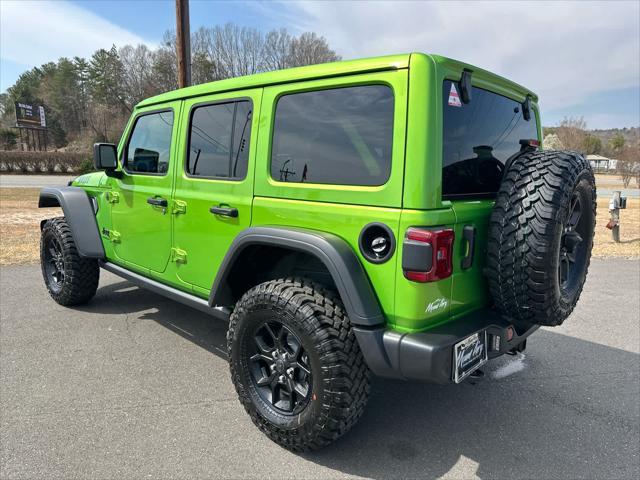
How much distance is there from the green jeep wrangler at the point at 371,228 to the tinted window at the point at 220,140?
14 millimetres

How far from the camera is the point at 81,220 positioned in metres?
4.24

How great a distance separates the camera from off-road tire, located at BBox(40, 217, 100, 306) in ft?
14.3

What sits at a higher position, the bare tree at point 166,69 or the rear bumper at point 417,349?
the bare tree at point 166,69

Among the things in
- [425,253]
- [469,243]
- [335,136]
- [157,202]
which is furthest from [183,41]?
[425,253]

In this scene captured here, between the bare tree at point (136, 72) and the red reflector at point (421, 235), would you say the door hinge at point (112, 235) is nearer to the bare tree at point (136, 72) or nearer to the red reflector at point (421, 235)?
the red reflector at point (421, 235)

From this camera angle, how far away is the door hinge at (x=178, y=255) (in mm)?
3223

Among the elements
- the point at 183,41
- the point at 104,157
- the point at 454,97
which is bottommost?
the point at 104,157

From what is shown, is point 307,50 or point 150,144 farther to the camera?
point 307,50

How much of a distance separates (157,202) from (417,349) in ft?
7.53

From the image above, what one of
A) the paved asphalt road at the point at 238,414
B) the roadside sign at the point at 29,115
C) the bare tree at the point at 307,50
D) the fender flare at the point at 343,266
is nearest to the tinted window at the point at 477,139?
the fender flare at the point at 343,266

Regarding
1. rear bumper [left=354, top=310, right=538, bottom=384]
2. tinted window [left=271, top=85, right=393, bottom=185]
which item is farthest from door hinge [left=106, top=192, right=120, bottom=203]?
rear bumper [left=354, top=310, right=538, bottom=384]

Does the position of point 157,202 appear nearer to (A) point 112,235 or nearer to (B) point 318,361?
(A) point 112,235

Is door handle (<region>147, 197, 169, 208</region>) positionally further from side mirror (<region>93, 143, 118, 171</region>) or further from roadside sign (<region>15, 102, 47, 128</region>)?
roadside sign (<region>15, 102, 47, 128</region>)

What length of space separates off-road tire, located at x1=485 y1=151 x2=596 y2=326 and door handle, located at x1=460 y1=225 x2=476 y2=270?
100 millimetres
